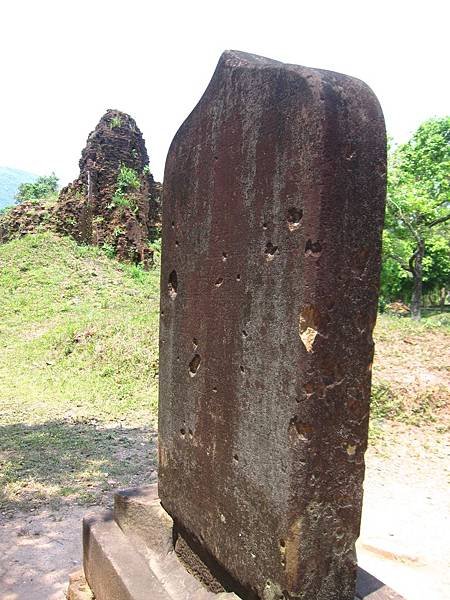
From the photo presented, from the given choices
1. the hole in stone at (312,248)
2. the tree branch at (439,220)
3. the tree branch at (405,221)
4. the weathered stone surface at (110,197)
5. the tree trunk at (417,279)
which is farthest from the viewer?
the tree trunk at (417,279)

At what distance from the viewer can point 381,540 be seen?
155 inches

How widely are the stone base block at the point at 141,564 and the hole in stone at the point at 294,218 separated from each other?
138 centimetres

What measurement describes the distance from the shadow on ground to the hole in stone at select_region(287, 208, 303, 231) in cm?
303

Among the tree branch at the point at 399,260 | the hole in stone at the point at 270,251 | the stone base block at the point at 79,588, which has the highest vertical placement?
the tree branch at the point at 399,260

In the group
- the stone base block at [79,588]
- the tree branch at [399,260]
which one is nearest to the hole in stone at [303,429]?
the stone base block at [79,588]

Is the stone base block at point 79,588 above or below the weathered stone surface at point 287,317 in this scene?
below

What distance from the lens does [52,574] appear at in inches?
128

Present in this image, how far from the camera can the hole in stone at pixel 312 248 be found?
5.11 ft

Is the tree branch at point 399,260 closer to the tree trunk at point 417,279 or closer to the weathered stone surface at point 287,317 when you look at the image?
the tree trunk at point 417,279

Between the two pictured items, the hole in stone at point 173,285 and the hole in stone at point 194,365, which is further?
the hole in stone at point 173,285

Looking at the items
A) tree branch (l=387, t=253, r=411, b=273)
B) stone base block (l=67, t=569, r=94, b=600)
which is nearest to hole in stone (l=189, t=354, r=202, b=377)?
stone base block (l=67, t=569, r=94, b=600)

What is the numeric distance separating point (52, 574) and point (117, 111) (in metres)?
15.7

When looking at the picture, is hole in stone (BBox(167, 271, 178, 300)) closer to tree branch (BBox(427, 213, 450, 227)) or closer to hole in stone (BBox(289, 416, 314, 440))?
hole in stone (BBox(289, 416, 314, 440))

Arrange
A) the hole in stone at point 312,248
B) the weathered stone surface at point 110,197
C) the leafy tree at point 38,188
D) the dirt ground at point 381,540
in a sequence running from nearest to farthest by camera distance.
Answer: the hole in stone at point 312,248 → the dirt ground at point 381,540 → the weathered stone surface at point 110,197 → the leafy tree at point 38,188
